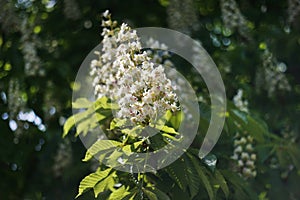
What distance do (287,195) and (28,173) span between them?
1.57 meters

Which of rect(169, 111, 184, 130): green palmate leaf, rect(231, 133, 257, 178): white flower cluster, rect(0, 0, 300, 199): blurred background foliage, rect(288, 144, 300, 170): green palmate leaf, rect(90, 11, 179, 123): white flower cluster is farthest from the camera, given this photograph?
rect(0, 0, 300, 199): blurred background foliage

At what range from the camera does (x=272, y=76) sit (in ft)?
11.0

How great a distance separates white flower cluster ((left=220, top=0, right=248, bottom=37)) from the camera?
10.4 ft

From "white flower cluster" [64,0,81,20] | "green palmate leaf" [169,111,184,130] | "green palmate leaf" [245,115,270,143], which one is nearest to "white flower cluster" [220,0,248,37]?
"green palmate leaf" [245,115,270,143]

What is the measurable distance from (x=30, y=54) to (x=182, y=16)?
92 cm

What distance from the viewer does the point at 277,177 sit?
296 centimetres

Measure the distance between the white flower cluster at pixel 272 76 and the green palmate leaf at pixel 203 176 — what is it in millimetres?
1536

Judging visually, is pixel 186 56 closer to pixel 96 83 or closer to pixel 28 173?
pixel 96 83

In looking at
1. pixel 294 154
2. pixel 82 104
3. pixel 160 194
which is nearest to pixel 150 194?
pixel 160 194

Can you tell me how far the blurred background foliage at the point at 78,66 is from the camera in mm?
3150

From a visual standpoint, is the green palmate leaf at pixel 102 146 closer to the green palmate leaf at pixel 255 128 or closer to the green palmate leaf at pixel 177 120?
the green palmate leaf at pixel 177 120

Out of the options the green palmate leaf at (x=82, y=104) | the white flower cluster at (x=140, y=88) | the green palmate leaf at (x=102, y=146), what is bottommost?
the green palmate leaf at (x=82, y=104)

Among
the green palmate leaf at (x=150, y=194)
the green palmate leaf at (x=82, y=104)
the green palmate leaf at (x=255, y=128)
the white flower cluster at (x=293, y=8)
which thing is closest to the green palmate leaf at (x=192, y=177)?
the green palmate leaf at (x=150, y=194)

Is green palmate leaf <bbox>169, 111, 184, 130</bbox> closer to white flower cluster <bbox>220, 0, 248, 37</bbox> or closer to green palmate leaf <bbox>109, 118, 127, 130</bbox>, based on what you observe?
green palmate leaf <bbox>109, 118, 127, 130</bbox>
